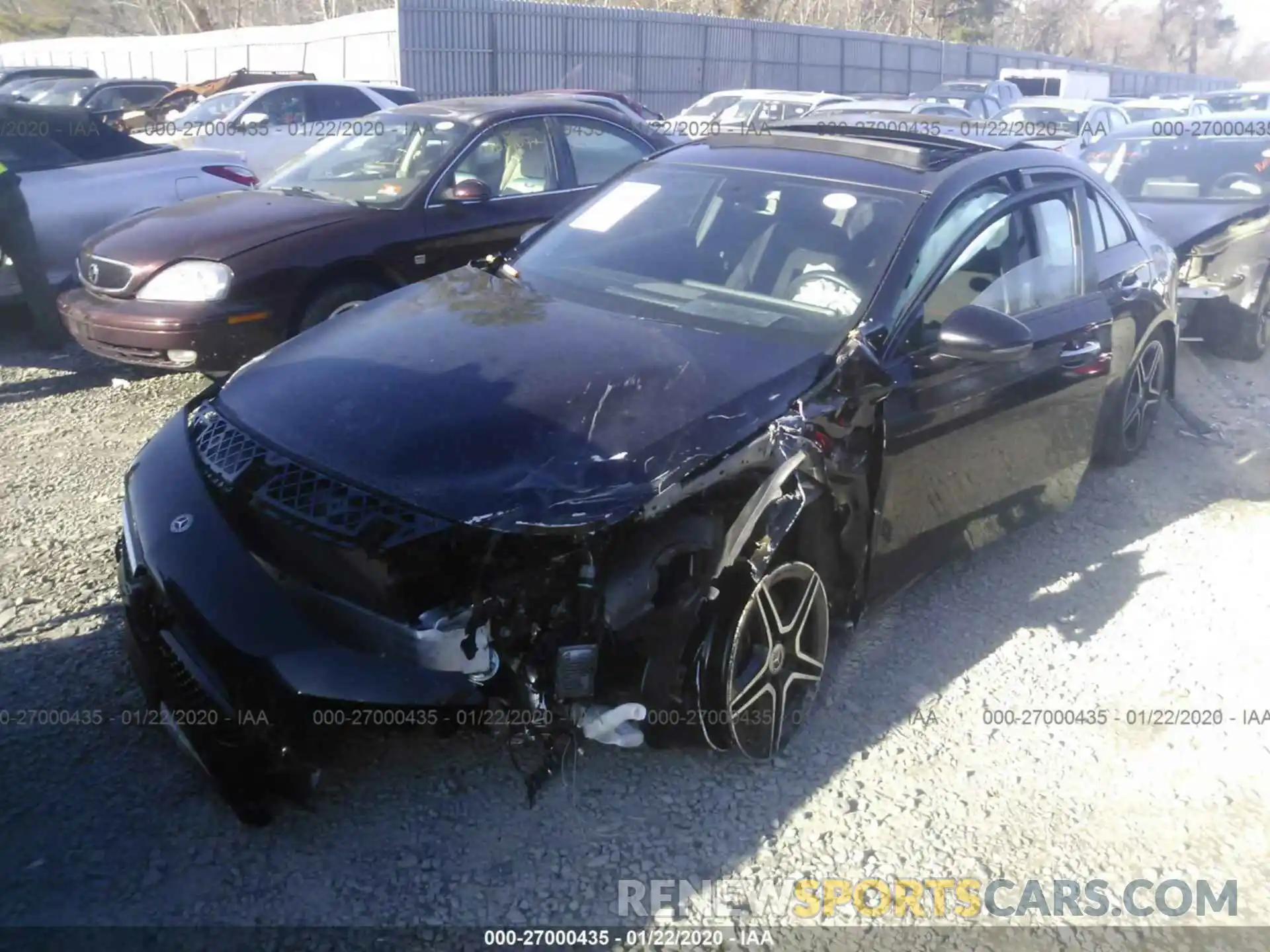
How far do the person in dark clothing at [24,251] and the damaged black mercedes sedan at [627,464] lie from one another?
3.96 metres

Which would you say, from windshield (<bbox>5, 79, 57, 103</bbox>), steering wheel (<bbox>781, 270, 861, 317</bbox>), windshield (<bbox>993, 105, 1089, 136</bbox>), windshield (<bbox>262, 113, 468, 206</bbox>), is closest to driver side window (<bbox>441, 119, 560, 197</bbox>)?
windshield (<bbox>262, 113, 468, 206</bbox>)

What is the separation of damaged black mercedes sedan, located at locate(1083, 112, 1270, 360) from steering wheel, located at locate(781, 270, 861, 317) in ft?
14.6

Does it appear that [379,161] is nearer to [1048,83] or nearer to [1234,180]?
[1234,180]

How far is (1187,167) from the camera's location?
28.4ft

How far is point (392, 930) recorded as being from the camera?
2.55 metres

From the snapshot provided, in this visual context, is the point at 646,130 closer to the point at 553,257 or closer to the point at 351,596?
the point at 553,257

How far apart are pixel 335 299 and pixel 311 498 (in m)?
3.59

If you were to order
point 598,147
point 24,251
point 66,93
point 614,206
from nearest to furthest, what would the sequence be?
point 614,206 < point 24,251 < point 598,147 < point 66,93

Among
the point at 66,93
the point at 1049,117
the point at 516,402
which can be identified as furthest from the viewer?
the point at 1049,117

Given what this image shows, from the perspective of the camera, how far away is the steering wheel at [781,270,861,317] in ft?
11.6

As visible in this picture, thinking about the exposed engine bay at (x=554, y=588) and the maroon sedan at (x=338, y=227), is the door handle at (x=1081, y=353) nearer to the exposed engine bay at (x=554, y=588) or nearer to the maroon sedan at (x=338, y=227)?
the exposed engine bay at (x=554, y=588)

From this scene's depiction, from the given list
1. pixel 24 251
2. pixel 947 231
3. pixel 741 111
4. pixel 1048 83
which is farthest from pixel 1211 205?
pixel 1048 83

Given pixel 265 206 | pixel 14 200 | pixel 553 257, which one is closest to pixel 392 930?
pixel 553 257

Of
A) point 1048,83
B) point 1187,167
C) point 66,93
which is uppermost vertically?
point 1048,83
